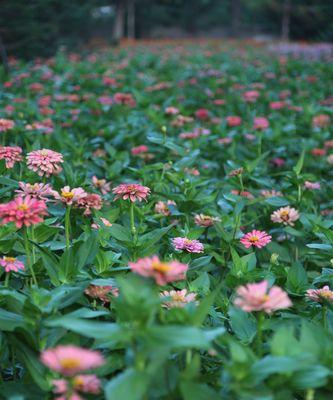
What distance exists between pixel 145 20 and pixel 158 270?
2168 cm

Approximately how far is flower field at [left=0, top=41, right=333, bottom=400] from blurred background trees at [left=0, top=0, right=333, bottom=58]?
15.7 ft

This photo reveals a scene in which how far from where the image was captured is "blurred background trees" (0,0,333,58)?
7.59 meters

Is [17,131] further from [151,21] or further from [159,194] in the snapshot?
[151,21]

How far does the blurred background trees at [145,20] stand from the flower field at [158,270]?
15.7 ft

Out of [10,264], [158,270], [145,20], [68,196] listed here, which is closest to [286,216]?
[68,196]

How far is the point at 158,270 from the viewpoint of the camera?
770mm

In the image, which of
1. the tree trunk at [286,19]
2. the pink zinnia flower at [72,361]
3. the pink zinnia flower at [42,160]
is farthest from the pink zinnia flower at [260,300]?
the tree trunk at [286,19]

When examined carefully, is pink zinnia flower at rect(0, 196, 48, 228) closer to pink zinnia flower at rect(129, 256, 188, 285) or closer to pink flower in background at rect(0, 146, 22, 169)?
pink zinnia flower at rect(129, 256, 188, 285)

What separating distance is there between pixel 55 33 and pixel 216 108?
5.65m

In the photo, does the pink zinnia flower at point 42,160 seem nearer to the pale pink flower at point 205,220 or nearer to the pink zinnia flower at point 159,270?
the pale pink flower at point 205,220

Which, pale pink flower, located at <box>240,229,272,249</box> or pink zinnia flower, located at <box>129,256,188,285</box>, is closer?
pink zinnia flower, located at <box>129,256,188,285</box>

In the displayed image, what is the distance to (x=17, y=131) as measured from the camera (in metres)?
2.48

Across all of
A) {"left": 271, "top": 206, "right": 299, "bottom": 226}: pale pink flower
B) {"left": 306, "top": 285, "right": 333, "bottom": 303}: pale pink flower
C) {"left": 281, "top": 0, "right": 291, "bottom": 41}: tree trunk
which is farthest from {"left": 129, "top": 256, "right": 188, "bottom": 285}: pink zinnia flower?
{"left": 281, "top": 0, "right": 291, "bottom": 41}: tree trunk

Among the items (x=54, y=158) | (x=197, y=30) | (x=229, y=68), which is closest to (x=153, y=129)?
(x=54, y=158)
